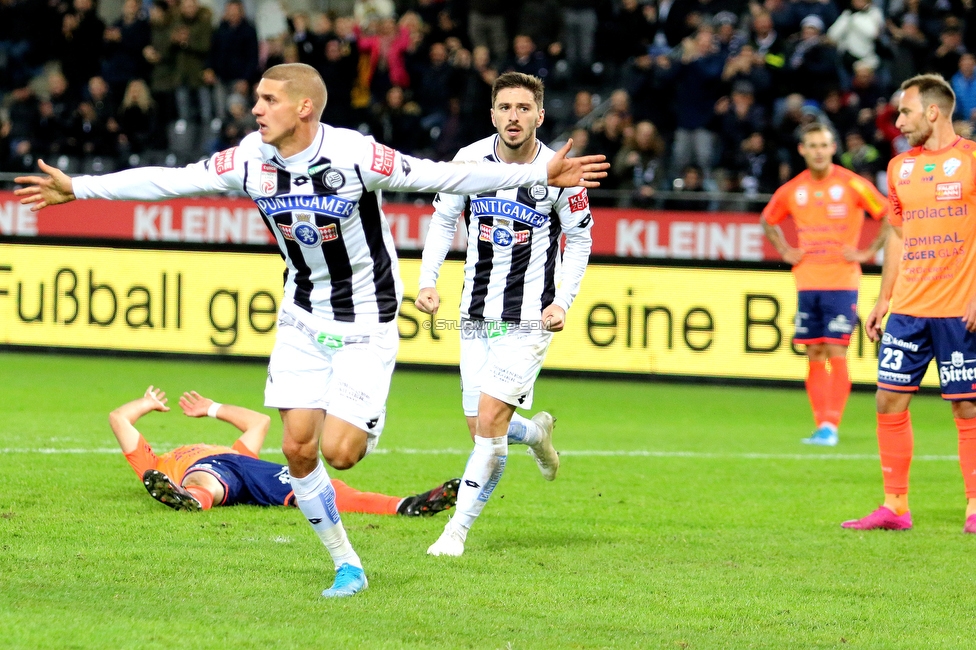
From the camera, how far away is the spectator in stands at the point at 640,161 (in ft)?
55.1

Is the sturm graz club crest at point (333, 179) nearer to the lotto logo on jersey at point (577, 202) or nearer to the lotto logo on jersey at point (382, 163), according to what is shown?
the lotto logo on jersey at point (382, 163)

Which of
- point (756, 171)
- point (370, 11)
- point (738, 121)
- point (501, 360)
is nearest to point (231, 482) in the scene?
point (501, 360)

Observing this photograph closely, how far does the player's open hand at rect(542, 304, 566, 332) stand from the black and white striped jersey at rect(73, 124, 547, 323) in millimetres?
1053

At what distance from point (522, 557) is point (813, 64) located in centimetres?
1235

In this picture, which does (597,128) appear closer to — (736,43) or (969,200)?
(736,43)

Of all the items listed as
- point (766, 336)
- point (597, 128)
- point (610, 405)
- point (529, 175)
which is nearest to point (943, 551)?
point (529, 175)

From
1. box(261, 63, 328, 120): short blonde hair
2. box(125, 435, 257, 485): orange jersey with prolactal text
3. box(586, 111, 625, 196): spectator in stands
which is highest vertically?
box(586, 111, 625, 196): spectator in stands

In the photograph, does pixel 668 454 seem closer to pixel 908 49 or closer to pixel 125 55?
pixel 908 49

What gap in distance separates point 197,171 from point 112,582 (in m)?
1.66

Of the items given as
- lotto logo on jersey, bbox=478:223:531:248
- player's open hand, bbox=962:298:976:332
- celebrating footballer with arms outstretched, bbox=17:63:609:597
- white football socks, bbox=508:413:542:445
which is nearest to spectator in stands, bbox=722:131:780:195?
player's open hand, bbox=962:298:976:332

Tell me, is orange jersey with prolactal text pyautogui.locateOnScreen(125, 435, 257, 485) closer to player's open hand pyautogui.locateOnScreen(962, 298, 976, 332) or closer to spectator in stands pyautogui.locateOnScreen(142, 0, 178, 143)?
player's open hand pyautogui.locateOnScreen(962, 298, 976, 332)

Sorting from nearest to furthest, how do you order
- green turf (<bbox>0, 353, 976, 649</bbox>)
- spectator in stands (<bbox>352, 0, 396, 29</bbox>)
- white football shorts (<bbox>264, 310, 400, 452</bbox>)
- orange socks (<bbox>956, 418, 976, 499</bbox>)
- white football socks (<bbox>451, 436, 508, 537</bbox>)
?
1. green turf (<bbox>0, 353, 976, 649</bbox>)
2. white football shorts (<bbox>264, 310, 400, 452</bbox>)
3. white football socks (<bbox>451, 436, 508, 537</bbox>)
4. orange socks (<bbox>956, 418, 976, 499</bbox>)
5. spectator in stands (<bbox>352, 0, 396, 29</bbox>)

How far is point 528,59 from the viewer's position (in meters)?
18.2

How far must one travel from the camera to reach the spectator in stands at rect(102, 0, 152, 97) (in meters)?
20.5
